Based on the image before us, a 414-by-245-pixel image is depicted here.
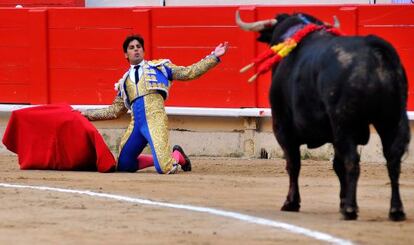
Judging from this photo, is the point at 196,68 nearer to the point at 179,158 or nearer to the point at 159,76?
the point at 159,76

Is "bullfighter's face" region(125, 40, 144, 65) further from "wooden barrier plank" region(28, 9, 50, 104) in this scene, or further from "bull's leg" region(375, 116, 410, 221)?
"bull's leg" region(375, 116, 410, 221)

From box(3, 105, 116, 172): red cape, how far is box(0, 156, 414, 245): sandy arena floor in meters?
0.21

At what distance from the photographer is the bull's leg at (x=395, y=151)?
789 centimetres

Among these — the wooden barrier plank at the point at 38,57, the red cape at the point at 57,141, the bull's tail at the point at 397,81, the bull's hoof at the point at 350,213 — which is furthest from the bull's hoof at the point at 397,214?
the wooden barrier plank at the point at 38,57

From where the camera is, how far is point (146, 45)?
46.3 feet

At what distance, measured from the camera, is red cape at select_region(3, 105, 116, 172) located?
12125 millimetres

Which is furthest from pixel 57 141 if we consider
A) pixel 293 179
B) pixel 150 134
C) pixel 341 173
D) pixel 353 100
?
pixel 353 100

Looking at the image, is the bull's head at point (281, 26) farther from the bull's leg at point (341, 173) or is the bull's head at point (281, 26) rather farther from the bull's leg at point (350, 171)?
the bull's leg at point (350, 171)

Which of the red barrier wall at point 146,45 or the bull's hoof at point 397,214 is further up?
the red barrier wall at point 146,45

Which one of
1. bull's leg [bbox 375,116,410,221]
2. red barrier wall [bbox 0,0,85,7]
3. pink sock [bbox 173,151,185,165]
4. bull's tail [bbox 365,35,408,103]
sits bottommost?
pink sock [bbox 173,151,185,165]

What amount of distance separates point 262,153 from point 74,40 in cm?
234

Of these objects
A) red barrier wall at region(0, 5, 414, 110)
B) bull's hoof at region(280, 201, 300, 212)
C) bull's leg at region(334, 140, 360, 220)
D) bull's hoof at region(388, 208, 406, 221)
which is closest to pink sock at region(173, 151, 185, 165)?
red barrier wall at region(0, 5, 414, 110)

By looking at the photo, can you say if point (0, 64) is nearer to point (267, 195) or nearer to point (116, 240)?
point (267, 195)

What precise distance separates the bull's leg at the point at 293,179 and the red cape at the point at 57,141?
3.39m
